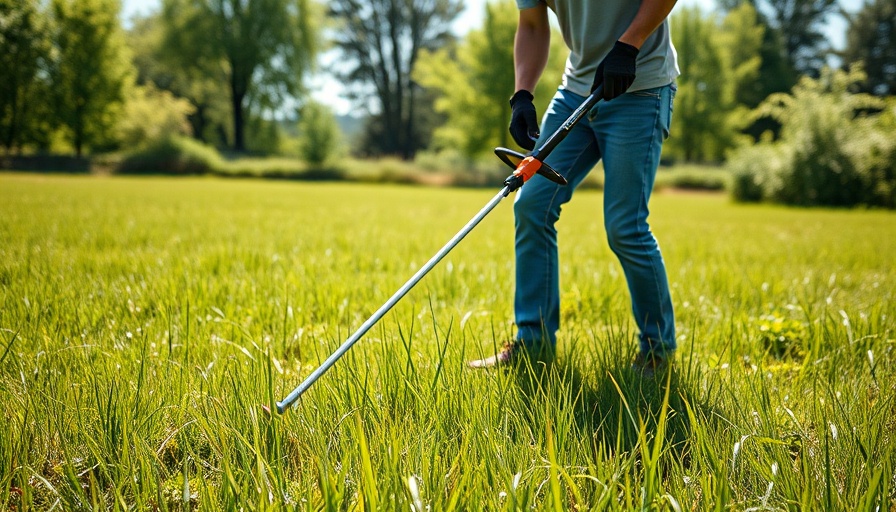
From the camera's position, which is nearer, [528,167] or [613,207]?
[528,167]

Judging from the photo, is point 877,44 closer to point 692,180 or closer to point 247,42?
point 692,180

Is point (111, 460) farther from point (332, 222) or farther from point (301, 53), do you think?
point (301, 53)

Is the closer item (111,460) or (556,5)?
(111,460)

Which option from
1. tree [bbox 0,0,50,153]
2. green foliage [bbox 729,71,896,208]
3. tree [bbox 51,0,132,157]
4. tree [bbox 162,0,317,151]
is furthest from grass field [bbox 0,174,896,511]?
tree [bbox 162,0,317,151]

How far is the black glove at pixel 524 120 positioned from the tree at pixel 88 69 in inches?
1570

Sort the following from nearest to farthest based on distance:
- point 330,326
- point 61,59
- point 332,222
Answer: point 330,326
point 332,222
point 61,59

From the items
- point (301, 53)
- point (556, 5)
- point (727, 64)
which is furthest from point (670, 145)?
point (556, 5)

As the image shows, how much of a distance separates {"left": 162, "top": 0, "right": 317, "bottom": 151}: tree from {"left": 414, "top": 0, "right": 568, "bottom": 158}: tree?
1658 centimetres

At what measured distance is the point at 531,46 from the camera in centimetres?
283

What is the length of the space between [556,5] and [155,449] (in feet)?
8.16

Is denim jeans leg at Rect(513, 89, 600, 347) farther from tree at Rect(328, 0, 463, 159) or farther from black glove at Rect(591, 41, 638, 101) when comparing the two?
tree at Rect(328, 0, 463, 159)

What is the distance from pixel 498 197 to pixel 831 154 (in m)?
20.6

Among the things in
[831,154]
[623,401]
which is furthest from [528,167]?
[831,154]

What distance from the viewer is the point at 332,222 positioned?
806 centimetres
